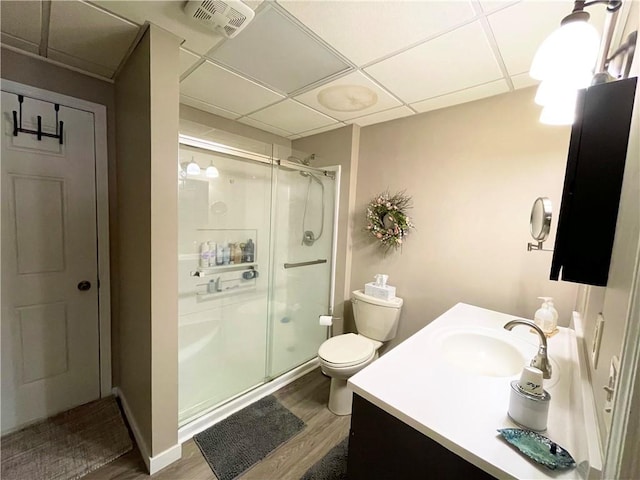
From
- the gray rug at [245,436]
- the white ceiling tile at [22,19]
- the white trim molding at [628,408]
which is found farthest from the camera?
the gray rug at [245,436]

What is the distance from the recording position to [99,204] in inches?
71.2

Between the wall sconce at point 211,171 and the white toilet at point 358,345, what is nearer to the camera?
the white toilet at point 358,345

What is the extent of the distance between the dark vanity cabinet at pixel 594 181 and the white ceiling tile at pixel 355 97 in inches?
46.6

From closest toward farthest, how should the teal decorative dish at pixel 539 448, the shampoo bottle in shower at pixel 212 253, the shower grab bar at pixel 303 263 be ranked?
the teal decorative dish at pixel 539 448 → the shampoo bottle in shower at pixel 212 253 → the shower grab bar at pixel 303 263

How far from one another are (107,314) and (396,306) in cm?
216

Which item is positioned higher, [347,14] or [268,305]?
[347,14]

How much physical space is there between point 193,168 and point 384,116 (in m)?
1.59

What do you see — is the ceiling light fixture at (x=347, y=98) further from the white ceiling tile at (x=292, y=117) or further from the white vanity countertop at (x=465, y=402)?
the white vanity countertop at (x=465, y=402)

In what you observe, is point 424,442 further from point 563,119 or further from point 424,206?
point 424,206

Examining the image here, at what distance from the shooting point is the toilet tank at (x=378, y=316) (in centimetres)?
201

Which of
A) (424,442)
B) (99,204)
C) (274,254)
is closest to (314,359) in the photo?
(274,254)

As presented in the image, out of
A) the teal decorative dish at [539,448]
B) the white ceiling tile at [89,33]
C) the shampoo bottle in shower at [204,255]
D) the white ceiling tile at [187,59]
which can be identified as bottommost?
the teal decorative dish at [539,448]

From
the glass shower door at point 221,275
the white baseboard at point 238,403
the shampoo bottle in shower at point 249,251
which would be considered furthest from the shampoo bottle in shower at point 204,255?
the white baseboard at point 238,403

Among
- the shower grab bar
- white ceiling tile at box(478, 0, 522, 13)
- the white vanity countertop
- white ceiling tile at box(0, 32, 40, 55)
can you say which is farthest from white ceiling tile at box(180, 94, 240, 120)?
the white vanity countertop
